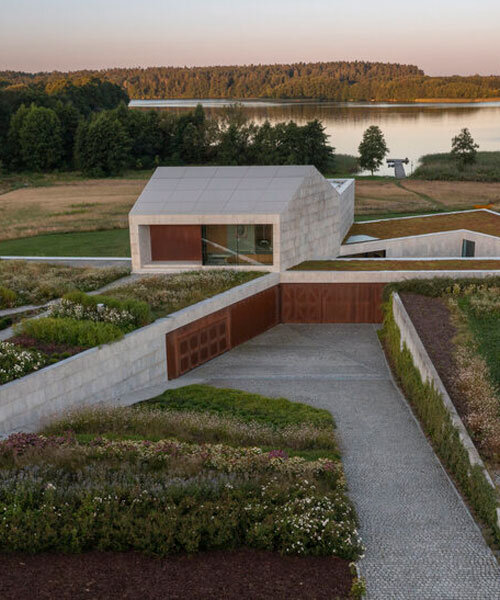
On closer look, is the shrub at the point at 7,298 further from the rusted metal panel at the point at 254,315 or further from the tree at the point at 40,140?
the tree at the point at 40,140

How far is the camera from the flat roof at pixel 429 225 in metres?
34.5

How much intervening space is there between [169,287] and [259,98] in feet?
571

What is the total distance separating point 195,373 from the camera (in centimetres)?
2027

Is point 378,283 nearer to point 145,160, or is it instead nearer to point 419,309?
point 419,309

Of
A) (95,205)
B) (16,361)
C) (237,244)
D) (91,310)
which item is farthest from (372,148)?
(16,361)

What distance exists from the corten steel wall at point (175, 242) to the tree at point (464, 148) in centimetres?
5898

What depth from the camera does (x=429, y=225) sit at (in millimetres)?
36688

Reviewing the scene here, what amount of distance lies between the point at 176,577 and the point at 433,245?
1107 inches

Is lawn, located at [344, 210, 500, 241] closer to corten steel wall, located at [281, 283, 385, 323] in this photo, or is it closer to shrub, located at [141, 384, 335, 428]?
corten steel wall, located at [281, 283, 385, 323]

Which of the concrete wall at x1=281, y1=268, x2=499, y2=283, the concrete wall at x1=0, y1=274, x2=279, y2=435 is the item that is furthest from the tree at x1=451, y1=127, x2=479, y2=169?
the concrete wall at x1=0, y1=274, x2=279, y2=435

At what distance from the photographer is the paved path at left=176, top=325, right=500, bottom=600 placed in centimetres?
904

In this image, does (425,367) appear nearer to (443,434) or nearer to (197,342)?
(443,434)

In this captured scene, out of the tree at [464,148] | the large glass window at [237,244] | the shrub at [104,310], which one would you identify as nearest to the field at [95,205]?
the tree at [464,148]

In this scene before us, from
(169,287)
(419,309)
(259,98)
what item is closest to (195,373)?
(169,287)
